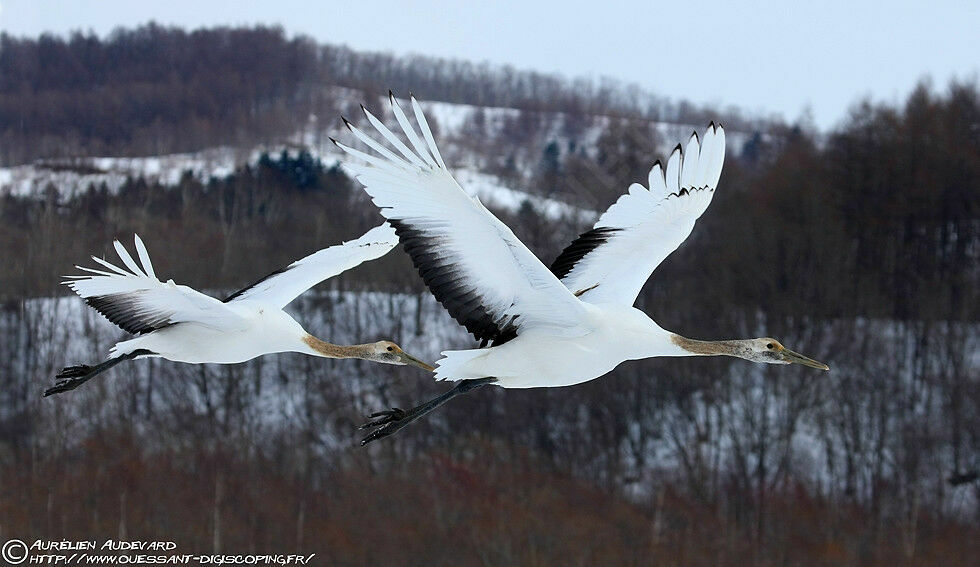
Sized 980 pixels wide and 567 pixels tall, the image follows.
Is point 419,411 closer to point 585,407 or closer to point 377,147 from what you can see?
point 377,147

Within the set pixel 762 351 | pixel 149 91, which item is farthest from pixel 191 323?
pixel 149 91

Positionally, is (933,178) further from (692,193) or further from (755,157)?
(692,193)

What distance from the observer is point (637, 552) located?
37.1 m

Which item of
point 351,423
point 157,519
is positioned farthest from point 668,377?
point 157,519

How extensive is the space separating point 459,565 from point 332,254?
76.3ft

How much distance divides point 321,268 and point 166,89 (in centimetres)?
7607

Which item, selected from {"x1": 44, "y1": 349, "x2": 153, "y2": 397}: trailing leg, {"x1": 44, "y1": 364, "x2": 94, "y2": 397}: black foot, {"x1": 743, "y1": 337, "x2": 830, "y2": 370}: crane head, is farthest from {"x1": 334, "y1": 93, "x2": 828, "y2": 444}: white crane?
{"x1": 44, "y1": 364, "x2": 94, "y2": 397}: black foot

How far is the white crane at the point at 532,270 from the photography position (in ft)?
32.0

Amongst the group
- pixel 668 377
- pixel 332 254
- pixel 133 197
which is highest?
pixel 133 197

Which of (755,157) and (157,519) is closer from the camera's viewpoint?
(157,519)

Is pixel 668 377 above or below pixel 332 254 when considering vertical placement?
below

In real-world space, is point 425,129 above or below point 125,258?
above

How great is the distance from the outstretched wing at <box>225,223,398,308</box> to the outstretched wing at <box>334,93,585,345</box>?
3.36 metres

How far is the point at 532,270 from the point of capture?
33.9 feet
